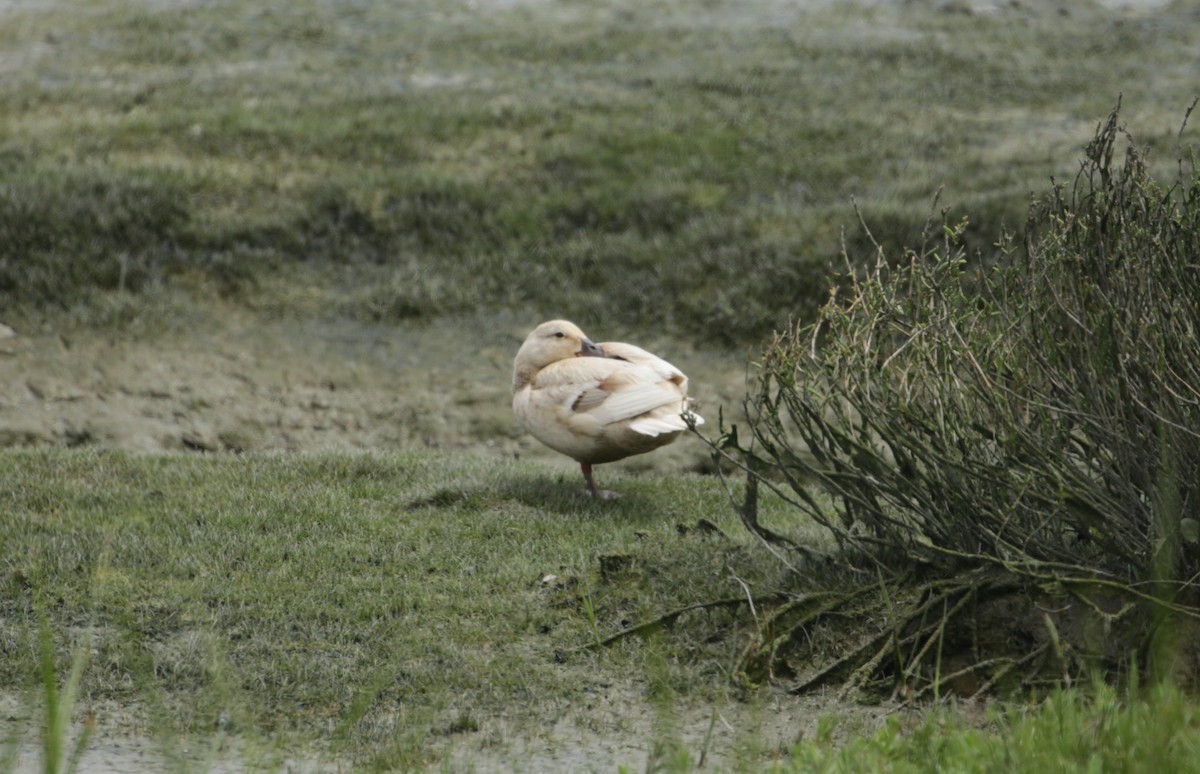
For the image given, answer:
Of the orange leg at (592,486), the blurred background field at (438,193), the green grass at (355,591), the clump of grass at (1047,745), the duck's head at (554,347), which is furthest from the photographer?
the blurred background field at (438,193)

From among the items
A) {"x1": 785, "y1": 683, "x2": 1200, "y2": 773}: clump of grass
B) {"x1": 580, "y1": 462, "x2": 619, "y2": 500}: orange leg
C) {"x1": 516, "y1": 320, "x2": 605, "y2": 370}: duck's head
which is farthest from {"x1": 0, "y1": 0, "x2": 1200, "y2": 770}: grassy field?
{"x1": 516, "y1": 320, "x2": 605, "y2": 370}: duck's head

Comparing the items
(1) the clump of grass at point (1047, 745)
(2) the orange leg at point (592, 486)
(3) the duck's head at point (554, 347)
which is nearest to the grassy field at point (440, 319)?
(1) the clump of grass at point (1047, 745)

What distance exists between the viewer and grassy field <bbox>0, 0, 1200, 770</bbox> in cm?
516

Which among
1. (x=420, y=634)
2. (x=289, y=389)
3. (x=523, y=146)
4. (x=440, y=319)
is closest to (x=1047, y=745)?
(x=420, y=634)

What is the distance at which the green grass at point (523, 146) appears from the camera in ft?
44.2

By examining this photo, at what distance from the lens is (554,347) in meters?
8.42

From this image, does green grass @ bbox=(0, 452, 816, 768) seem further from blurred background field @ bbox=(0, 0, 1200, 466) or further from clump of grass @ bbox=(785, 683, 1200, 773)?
blurred background field @ bbox=(0, 0, 1200, 466)

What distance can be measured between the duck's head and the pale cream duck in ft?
0.30

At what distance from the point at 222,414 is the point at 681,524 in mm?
5369

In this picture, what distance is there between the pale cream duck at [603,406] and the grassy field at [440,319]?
403 mm

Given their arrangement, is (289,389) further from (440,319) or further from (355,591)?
(355,591)

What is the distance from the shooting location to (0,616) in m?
6.03

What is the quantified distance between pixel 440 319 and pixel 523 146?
3.72 m

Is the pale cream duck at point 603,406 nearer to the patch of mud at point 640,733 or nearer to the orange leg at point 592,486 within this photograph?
the orange leg at point 592,486
